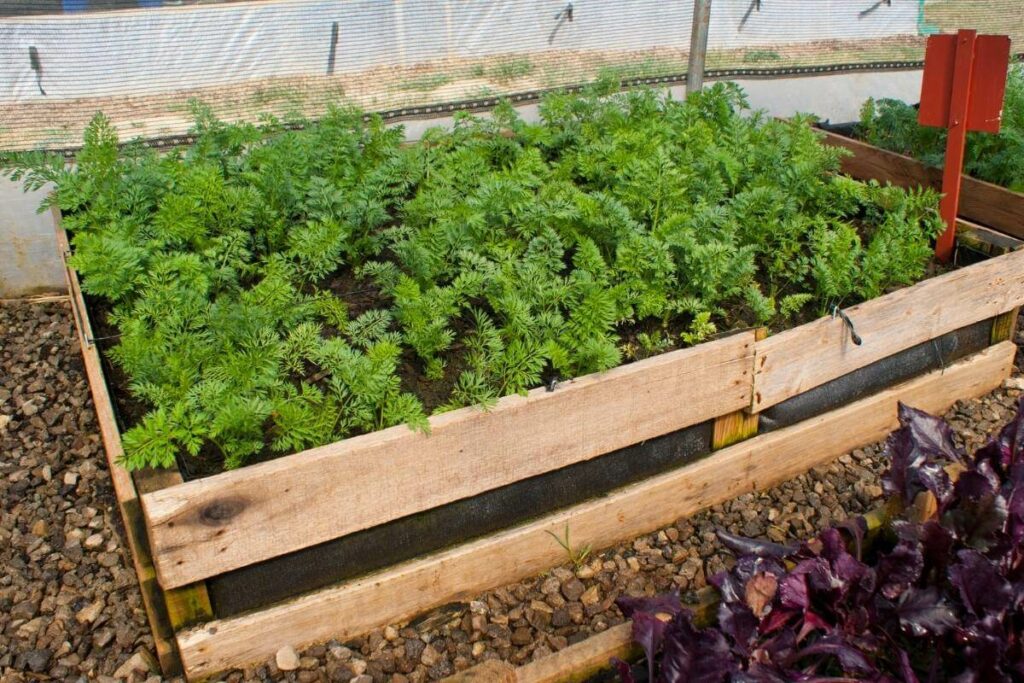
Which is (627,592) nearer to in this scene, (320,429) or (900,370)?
(320,429)

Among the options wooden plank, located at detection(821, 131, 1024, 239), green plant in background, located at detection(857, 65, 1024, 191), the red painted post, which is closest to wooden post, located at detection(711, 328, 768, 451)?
the red painted post

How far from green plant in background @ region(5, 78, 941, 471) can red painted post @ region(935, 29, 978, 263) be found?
0.12 m

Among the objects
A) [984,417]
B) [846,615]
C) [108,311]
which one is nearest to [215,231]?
[108,311]

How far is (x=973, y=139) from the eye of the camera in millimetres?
4996

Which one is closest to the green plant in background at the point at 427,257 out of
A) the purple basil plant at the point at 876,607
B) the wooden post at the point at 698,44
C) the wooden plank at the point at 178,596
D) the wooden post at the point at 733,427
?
the wooden plank at the point at 178,596

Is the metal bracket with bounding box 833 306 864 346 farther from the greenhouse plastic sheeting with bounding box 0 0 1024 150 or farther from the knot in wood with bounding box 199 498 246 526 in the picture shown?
the greenhouse plastic sheeting with bounding box 0 0 1024 150

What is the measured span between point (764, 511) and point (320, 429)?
5.35 feet

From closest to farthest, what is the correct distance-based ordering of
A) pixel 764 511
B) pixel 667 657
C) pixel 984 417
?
1. pixel 667 657
2. pixel 764 511
3. pixel 984 417

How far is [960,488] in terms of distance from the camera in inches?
104

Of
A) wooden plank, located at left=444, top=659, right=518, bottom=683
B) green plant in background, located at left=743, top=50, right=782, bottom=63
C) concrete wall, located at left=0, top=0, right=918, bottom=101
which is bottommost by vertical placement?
wooden plank, located at left=444, top=659, right=518, bottom=683

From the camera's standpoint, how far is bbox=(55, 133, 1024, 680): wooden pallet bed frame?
8.35 feet

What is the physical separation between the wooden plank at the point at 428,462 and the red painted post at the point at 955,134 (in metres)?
1.46

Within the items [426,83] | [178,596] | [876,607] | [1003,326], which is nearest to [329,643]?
[178,596]

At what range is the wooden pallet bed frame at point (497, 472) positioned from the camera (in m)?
2.54
